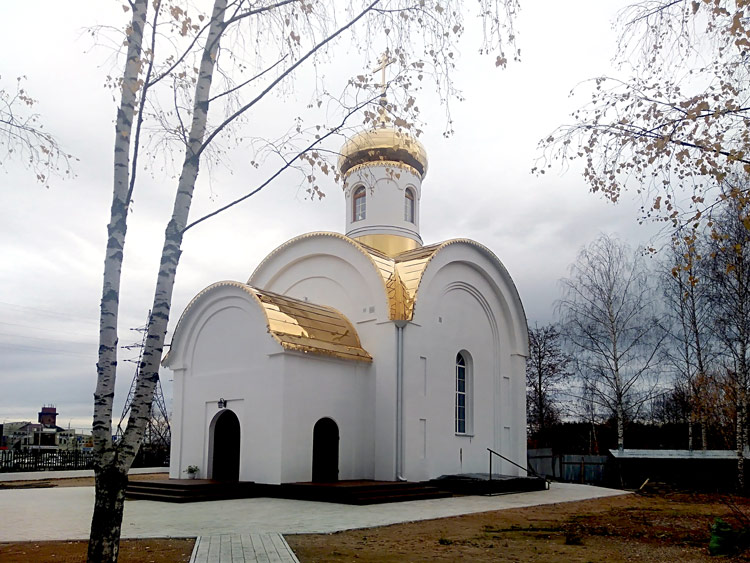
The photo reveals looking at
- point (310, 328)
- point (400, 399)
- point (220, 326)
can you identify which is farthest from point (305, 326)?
point (400, 399)

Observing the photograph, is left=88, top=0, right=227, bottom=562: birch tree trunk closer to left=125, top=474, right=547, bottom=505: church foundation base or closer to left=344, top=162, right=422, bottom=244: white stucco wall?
left=125, top=474, right=547, bottom=505: church foundation base

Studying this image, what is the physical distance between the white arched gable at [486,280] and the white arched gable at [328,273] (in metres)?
1.21

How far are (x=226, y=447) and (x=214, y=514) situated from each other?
4950 millimetres

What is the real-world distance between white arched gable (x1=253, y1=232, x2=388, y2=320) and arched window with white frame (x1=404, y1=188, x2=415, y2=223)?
3.20 metres

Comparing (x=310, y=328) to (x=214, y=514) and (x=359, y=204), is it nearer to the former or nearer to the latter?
(x=214, y=514)

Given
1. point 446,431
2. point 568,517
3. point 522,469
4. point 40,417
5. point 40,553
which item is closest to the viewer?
point 40,553

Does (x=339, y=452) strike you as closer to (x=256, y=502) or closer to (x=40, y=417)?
(x=256, y=502)

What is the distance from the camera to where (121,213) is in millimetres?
5938

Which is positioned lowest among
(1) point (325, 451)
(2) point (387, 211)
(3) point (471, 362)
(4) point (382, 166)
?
(1) point (325, 451)

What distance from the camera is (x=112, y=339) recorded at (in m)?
5.71

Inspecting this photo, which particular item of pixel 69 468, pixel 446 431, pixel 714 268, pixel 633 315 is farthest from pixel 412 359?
pixel 69 468

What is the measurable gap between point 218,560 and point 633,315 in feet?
55.8

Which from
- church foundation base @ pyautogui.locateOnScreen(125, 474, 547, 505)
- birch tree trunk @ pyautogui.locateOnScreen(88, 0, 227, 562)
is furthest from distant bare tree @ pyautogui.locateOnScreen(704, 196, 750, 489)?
birch tree trunk @ pyautogui.locateOnScreen(88, 0, 227, 562)

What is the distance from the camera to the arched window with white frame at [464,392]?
16859mm
